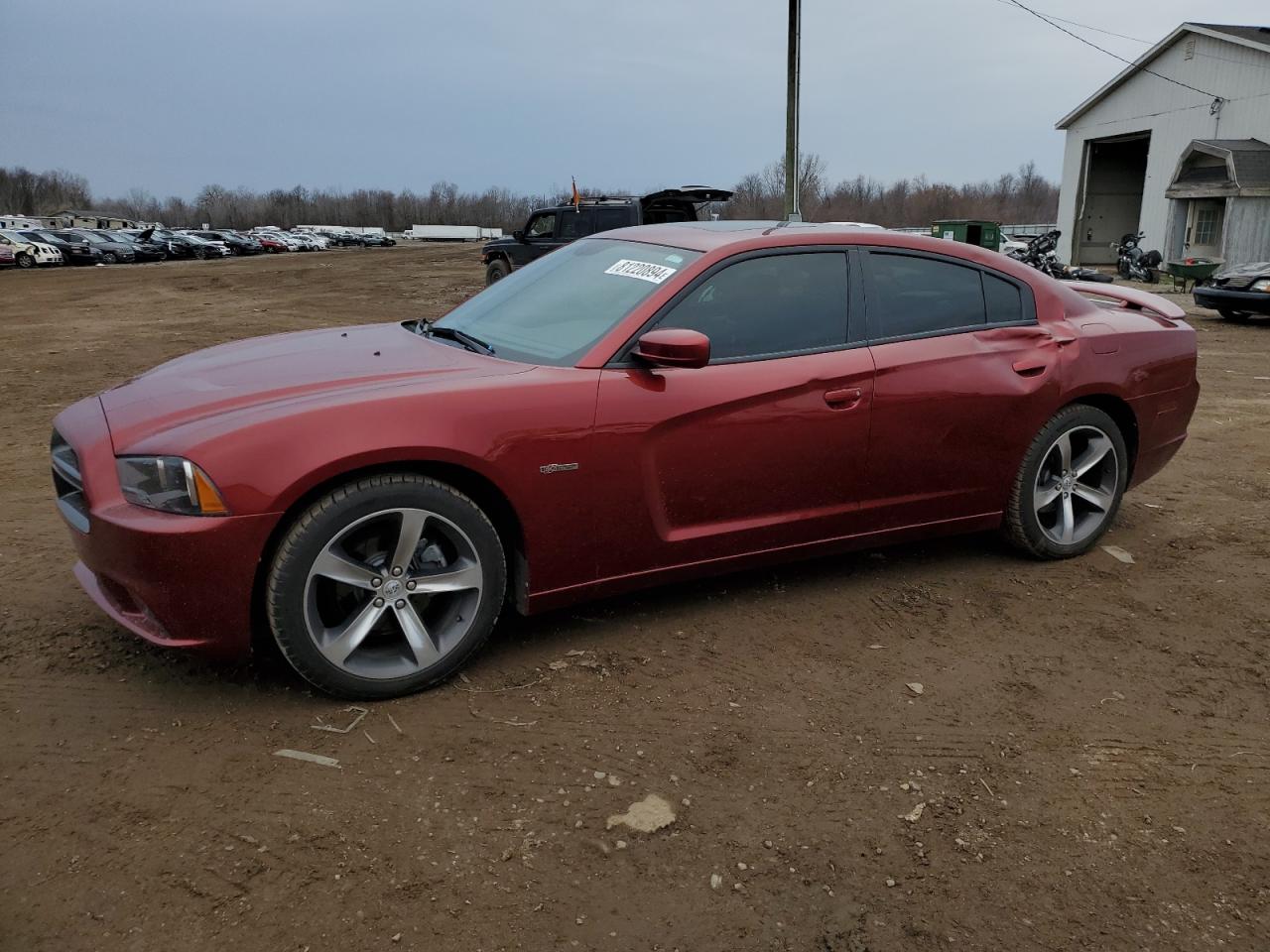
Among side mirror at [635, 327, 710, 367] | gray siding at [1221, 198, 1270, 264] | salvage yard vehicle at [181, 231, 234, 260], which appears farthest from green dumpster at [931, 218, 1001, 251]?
salvage yard vehicle at [181, 231, 234, 260]

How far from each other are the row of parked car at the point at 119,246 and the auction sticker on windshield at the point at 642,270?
42.2 metres

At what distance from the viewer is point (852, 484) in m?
3.89

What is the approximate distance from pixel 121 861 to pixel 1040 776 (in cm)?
251

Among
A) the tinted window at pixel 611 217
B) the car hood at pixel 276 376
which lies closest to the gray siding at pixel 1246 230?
the tinted window at pixel 611 217

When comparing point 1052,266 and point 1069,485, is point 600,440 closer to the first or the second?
point 1069,485

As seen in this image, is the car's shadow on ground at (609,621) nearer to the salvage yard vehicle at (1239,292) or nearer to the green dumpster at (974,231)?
the salvage yard vehicle at (1239,292)

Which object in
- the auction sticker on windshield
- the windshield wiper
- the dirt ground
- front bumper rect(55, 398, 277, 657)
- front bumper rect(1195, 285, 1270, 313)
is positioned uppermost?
the auction sticker on windshield

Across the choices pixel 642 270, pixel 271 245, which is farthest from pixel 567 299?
pixel 271 245

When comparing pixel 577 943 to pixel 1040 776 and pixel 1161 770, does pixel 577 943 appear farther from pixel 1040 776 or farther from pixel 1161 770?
pixel 1161 770

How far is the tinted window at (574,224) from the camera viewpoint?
17.2 meters

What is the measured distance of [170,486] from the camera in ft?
9.43

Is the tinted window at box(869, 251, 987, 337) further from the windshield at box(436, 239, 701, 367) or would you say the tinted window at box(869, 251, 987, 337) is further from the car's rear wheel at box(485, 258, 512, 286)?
the car's rear wheel at box(485, 258, 512, 286)

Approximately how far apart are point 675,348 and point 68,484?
209 centimetres

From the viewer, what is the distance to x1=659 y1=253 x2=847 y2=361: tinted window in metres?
3.65
